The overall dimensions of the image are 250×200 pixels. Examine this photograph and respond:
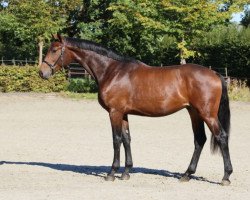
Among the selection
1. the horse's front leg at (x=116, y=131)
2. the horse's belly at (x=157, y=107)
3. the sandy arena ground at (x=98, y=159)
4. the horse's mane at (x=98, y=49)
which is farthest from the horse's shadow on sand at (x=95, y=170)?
the horse's mane at (x=98, y=49)

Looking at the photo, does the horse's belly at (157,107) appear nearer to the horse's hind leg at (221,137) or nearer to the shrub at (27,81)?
the horse's hind leg at (221,137)

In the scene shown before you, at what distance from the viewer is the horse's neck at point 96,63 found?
8.39 meters

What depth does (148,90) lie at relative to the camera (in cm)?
810

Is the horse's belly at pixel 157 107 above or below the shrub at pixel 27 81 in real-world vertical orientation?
above

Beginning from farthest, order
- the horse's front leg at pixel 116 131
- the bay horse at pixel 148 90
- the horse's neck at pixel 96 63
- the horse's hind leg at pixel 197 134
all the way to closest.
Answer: the horse's neck at pixel 96 63
the horse's hind leg at pixel 197 134
the horse's front leg at pixel 116 131
the bay horse at pixel 148 90

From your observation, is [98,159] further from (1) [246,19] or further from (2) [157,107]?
(1) [246,19]

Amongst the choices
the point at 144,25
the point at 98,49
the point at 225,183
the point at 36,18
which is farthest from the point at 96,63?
the point at 36,18

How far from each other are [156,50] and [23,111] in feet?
40.6

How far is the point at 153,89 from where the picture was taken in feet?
26.6

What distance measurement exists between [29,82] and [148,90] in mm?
17882

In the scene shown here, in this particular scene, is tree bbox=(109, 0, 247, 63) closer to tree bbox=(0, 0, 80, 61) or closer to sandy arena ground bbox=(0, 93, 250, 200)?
tree bbox=(0, 0, 80, 61)

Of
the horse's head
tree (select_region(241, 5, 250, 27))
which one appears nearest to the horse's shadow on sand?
the horse's head

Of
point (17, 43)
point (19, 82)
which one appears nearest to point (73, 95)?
point (19, 82)

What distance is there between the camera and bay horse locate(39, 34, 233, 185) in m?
7.88
